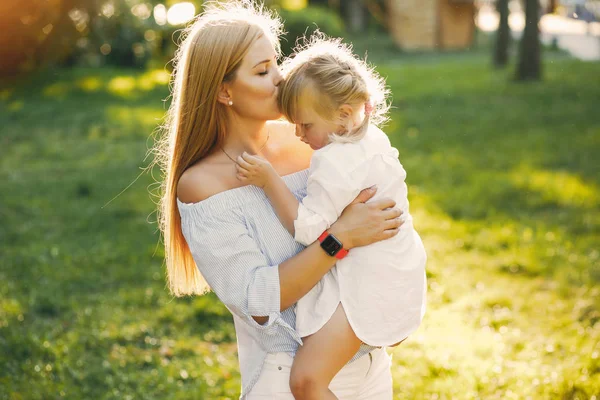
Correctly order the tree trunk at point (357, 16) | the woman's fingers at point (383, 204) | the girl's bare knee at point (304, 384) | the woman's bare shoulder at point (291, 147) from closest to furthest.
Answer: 1. the girl's bare knee at point (304, 384)
2. the woman's fingers at point (383, 204)
3. the woman's bare shoulder at point (291, 147)
4. the tree trunk at point (357, 16)

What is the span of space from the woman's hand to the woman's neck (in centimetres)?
49

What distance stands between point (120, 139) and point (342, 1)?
729 inches

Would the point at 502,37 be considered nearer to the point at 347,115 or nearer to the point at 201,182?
the point at 347,115

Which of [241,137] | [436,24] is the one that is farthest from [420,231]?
[436,24]

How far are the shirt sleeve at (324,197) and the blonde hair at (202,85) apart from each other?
0.45 meters

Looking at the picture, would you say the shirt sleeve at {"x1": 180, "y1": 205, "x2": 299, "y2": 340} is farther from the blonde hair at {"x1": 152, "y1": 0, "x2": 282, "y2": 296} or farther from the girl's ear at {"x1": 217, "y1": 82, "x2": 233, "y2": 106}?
the girl's ear at {"x1": 217, "y1": 82, "x2": 233, "y2": 106}

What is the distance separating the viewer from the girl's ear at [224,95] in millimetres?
2432

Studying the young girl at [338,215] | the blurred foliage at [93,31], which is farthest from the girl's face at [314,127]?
the blurred foliage at [93,31]

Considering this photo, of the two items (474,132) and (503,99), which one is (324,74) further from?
(503,99)

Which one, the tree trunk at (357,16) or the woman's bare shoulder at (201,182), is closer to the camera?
the woman's bare shoulder at (201,182)

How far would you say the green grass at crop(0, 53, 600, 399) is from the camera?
4242mm

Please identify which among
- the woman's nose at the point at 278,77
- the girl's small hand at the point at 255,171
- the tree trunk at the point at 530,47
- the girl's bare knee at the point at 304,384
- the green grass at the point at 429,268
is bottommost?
the tree trunk at the point at 530,47

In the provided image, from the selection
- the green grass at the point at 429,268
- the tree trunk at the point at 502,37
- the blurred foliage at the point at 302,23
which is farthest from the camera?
the blurred foliage at the point at 302,23

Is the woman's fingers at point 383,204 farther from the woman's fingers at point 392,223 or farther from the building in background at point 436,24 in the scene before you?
the building in background at point 436,24
